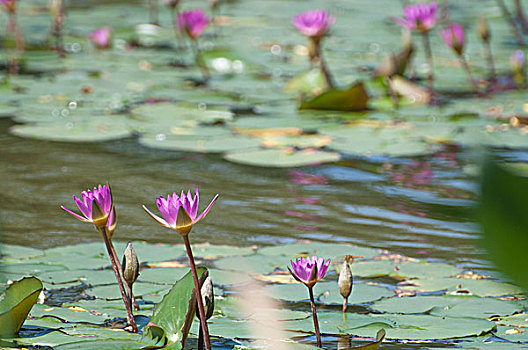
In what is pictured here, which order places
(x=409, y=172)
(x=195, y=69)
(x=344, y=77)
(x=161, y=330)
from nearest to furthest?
1. (x=161, y=330)
2. (x=409, y=172)
3. (x=344, y=77)
4. (x=195, y=69)

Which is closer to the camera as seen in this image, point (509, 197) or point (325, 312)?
point (509, 197)

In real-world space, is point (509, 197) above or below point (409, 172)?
above

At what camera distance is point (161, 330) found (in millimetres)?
1141

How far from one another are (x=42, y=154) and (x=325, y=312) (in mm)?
1813

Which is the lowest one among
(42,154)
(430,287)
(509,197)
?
(42,154)

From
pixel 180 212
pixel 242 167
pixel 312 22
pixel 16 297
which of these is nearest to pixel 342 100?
pixel 312 22

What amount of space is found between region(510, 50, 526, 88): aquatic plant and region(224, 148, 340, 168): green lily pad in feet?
4.66

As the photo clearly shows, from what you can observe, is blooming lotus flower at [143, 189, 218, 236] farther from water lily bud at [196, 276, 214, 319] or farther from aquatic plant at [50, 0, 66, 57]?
aquatic plant at [50, 0, 66, 57]

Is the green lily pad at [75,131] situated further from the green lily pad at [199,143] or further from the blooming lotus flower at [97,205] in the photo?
the blooming lotus flower at [97,205]

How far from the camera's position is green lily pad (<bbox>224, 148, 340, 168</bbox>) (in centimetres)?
279

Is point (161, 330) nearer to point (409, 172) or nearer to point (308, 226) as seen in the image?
point (308, 226)

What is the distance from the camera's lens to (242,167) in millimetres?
2781

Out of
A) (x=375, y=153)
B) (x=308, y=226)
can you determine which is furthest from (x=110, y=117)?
(x=308, y=226)

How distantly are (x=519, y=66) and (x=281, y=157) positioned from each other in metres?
1.66
